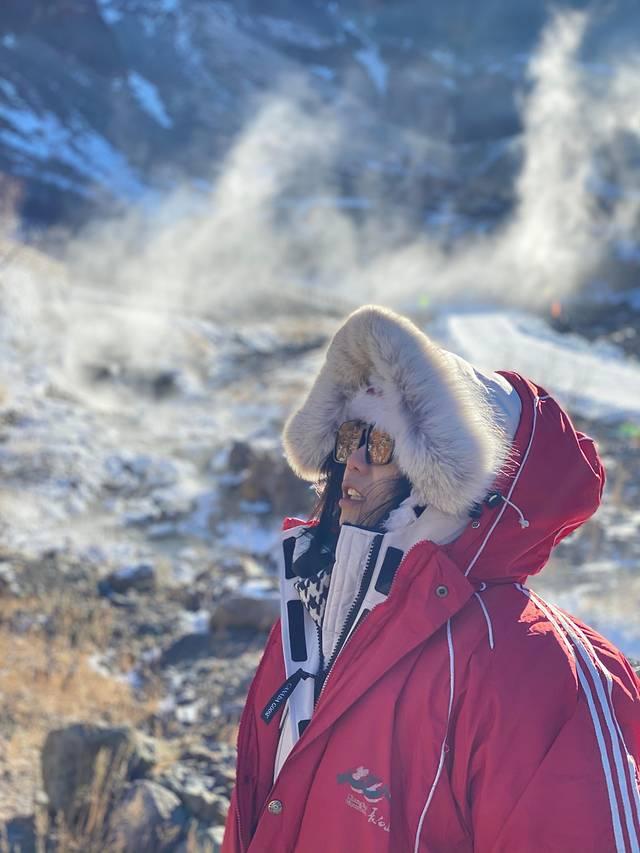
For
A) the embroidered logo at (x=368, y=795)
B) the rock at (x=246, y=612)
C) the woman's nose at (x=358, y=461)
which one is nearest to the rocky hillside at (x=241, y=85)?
the rock at (x=246, y=612)

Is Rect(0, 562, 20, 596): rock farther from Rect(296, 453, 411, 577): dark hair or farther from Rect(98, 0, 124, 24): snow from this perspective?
Rect(98, 0, 124, 24): snow

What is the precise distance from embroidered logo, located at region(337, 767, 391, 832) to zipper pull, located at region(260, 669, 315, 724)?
298mm

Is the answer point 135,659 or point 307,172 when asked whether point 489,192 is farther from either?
point 135,659

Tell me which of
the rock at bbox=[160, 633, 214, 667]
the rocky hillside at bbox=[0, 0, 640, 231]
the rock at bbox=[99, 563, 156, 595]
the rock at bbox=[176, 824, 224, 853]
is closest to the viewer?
the rock at bbox=[176, 824, 224, 853]

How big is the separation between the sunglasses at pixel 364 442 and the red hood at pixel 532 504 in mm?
261

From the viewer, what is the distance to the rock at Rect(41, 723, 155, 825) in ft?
11.6

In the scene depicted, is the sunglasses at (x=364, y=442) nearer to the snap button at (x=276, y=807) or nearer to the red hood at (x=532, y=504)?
the red hood at (x=532, y=504)

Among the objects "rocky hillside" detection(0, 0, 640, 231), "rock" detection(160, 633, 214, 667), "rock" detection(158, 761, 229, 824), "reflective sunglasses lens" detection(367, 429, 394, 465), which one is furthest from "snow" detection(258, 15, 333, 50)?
"reflective sunglasses lens" detection(367, 429, 394, 465)

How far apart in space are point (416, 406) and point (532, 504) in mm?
307

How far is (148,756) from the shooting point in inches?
149

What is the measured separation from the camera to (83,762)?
3.62 m

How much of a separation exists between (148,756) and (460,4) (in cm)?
8895

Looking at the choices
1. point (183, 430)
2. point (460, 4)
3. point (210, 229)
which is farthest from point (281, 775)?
point (460, 4)

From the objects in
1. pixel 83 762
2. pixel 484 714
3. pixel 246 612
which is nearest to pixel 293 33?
pixel 246 612
